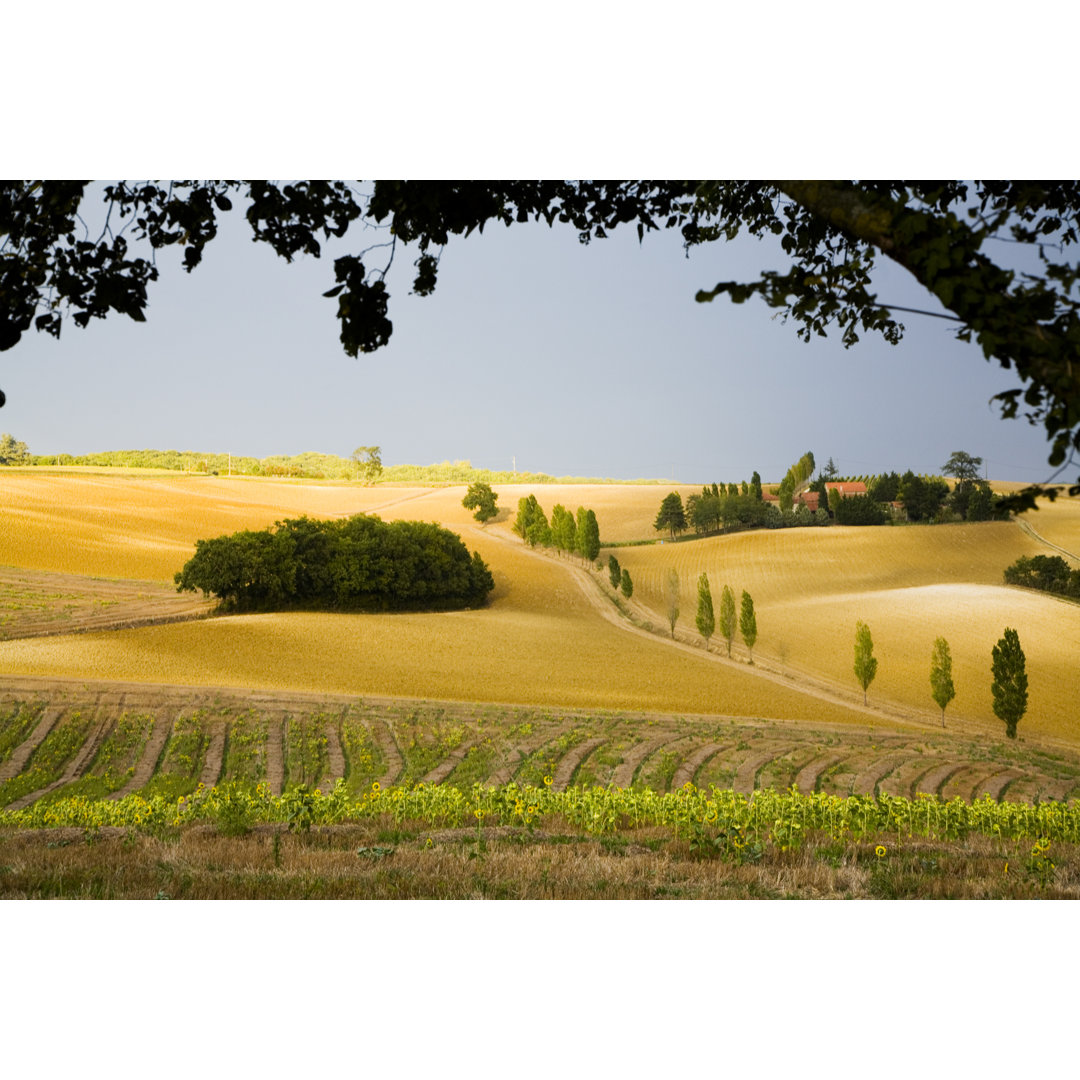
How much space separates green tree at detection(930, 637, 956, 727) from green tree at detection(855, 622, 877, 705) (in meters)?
0.28

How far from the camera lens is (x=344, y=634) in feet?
13.5

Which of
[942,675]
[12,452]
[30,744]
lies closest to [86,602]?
[30,744]

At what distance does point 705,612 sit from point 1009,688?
153cm

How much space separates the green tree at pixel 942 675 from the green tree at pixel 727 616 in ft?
3.30

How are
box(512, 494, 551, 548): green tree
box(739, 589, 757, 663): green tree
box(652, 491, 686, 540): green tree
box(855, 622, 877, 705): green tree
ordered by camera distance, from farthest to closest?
box(652, 491, 686, 540): green tree < box(512, 494, 551, 548): green tree < box(739, 589, 757, 663): green tree < box(855, 622, 877, 705): green tree

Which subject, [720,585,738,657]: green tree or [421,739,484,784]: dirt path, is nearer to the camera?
[421,739,484,784]: dirt path

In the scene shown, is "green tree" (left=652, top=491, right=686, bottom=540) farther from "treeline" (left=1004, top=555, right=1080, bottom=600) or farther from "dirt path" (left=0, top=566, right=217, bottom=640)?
"dirt path" (left=0, top=566, right=217, bottom=640)

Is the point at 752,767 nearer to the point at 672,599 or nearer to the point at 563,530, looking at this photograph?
A: the point at 672,599

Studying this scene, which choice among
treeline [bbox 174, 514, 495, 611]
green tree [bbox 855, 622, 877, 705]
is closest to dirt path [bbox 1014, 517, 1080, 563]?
green tree [bbox 855, 622, 877, 705]

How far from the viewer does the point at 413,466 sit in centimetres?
456

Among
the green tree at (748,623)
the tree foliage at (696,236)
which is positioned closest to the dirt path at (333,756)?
the tree foliage at (696,236)

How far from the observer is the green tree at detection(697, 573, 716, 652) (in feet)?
14.8

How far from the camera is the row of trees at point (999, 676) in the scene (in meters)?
4.10
